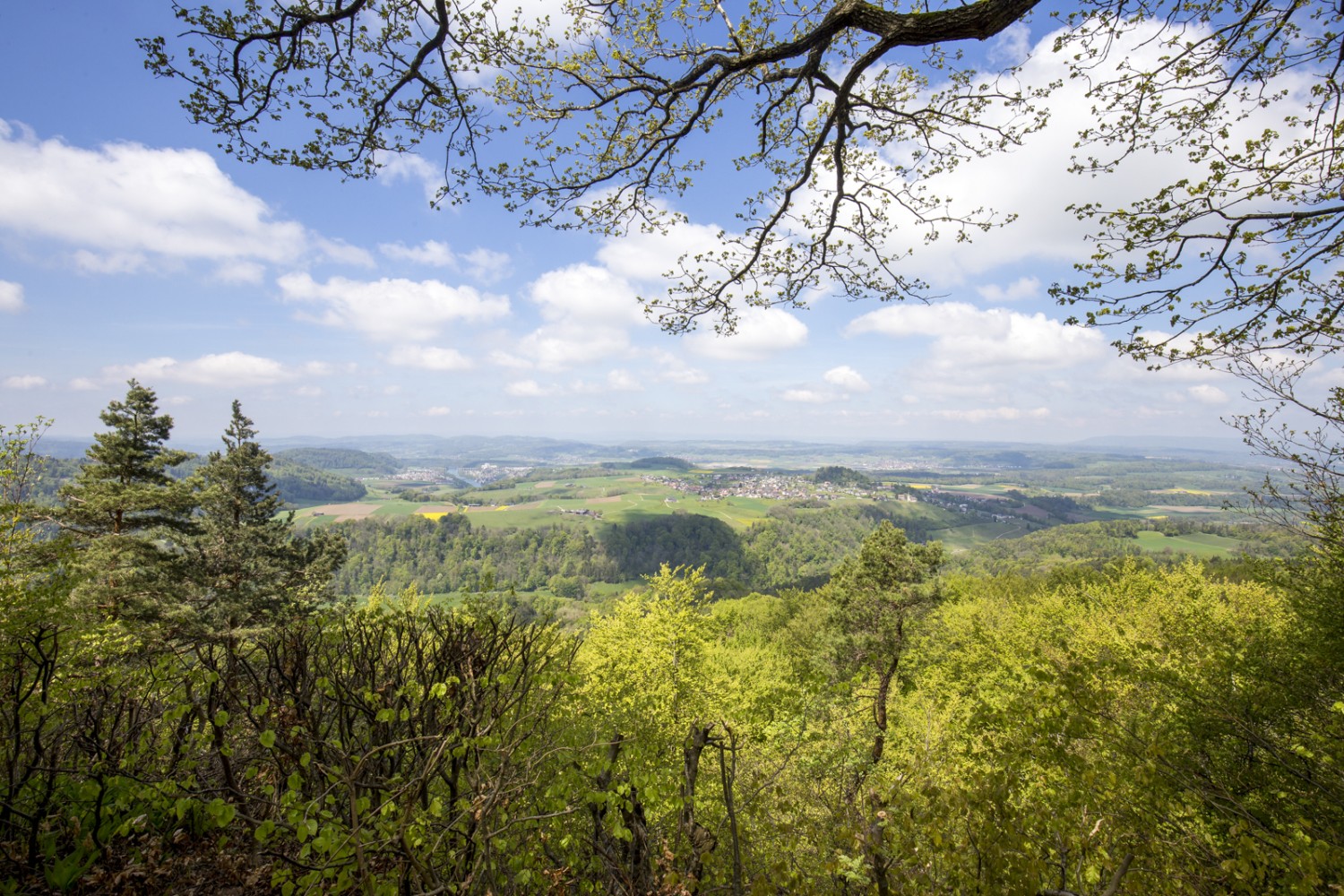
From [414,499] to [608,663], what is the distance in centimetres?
15939

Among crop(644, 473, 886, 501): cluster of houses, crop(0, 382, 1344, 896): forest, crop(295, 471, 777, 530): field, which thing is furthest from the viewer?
crop(644, 473, 886, 501): cluster of houses

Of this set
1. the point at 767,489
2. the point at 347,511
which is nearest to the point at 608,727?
the point at 347,511

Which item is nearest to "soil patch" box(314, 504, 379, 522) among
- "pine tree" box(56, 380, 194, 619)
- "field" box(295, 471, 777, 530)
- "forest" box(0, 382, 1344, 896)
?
"field" box(295, 471, 777, 530)

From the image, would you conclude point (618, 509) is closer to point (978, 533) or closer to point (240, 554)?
point (978, 533)

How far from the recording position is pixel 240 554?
54.1 ft

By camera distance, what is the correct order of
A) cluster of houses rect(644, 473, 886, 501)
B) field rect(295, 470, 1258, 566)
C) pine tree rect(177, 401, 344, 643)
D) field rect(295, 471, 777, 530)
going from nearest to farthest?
pine tree rect(177, 401, 344, 643) < field rect(295, 470, 1258, 566) < field rect(295, 471, 777, 530) < cluster of houses rect(644, 473, 886, 501)

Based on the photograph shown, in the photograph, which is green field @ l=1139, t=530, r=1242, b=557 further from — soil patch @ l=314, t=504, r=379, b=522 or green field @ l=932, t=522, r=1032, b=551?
soil patch @ l=314, t=504, r=379, b=522

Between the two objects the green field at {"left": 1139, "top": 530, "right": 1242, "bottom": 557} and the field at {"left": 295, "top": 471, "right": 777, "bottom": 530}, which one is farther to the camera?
the field at {"left": 295, "top": 471, "right": 777, "bottom": 530}

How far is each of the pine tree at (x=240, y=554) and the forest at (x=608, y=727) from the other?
0.12m

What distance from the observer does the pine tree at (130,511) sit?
13.0 metres

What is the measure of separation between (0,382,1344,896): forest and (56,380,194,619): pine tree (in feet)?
0.30

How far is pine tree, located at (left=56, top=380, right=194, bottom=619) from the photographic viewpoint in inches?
512

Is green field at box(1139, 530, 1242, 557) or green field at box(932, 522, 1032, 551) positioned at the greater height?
green field at box(1139, 530, 1242, 557)

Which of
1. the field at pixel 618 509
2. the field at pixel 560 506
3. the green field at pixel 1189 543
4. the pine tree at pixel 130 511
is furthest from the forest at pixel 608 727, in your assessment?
the field at pixel 560 506
